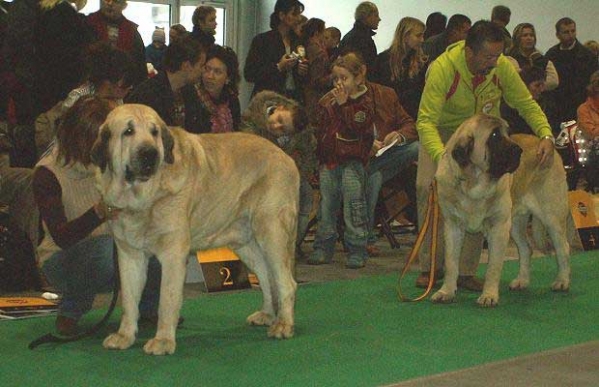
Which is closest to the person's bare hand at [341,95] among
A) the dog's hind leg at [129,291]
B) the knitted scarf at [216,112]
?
the knitted scarf at [216,112]

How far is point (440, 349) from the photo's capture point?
5.35 meters

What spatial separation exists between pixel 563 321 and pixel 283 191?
73.8 inches

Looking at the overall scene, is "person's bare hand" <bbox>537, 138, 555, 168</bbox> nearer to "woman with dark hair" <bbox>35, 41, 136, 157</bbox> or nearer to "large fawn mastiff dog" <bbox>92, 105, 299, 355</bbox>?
"large fawn mastiff dog" <bbox>92, 105, 299, 355</bbox>

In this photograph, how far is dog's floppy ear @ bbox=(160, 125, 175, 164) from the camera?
4859mm

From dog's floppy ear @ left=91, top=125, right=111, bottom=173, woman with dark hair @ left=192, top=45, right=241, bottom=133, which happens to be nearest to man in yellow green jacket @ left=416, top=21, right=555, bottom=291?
woman with dark hair @ left=192, top=45, right=241, bottom=133

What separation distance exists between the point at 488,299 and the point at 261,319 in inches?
61.2

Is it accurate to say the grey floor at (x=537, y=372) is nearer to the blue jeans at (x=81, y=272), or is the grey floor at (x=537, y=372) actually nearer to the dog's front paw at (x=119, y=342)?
the dog's front paw at (x=119, y=342)

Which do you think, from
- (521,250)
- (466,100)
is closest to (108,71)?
(466,100)

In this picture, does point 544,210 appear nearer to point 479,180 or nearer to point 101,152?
point 479,180

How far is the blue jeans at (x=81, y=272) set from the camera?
5.33 m

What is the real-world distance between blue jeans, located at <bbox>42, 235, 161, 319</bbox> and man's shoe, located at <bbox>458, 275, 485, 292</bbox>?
104 inches

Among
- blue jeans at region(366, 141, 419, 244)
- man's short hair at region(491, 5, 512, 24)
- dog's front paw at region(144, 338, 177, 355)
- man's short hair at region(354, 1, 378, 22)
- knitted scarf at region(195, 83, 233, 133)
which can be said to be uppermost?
man's short hair at region(491, 5, 512, 24)

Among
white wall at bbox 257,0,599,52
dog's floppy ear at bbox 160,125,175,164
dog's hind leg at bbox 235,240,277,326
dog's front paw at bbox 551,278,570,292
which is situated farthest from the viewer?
white wall at bbox 257,0,599,52

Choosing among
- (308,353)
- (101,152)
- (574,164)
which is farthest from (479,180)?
(574,164)
